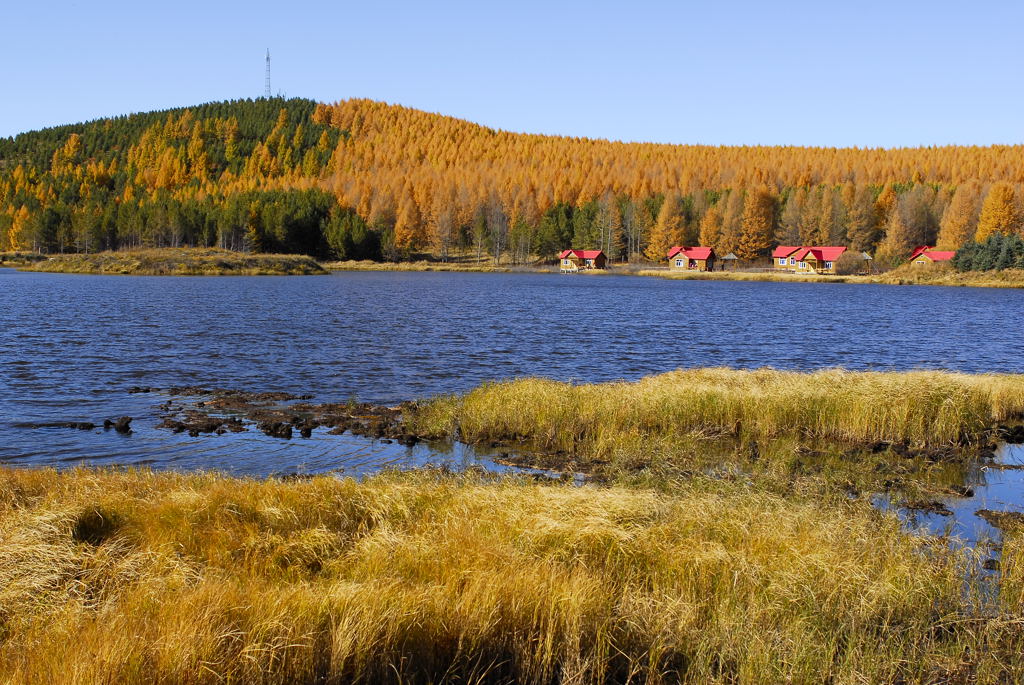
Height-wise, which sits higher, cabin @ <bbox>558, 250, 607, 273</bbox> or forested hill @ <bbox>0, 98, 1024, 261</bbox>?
forested hill @ <bbox>0, 98, 1024, 261</bbox>

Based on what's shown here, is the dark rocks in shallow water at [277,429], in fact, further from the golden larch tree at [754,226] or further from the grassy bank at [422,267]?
the golden larch tree at [754,226]

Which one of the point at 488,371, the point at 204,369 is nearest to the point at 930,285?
→ the point at 488,371

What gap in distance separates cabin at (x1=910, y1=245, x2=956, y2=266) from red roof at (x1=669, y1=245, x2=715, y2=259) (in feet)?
108

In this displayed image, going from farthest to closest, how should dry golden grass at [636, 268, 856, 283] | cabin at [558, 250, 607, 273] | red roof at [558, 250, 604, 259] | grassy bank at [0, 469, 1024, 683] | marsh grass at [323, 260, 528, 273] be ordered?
1. red roof at [558, 250, 604, 259]
2. cabin at [558, 250, 607, 273]
3. marsh grass at [323, 260, 528, 273]
4. dry golden grass at [636, 268, 856, 283]
5. grassy bank at [0, 469, 1024, 683]

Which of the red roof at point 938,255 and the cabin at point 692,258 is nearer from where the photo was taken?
the red roof at point 938,255

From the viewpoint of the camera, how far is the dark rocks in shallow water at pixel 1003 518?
11.8m

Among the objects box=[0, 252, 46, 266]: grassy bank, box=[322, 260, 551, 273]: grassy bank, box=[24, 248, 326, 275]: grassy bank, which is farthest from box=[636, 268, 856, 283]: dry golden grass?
box=[0, 252, 46, 266]: grassy bank

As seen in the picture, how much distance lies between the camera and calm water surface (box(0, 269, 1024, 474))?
1705cm

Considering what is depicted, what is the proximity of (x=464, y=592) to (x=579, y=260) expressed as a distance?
446ft

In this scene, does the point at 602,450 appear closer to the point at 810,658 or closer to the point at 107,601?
the point at 810,658

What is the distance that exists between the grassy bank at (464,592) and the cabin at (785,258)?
131710mm

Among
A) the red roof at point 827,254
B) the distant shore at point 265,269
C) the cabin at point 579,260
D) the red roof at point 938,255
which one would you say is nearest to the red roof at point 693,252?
the distant shore at point 265,269

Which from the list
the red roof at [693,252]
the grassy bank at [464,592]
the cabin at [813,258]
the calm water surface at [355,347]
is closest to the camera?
the grassy bank at [464,592]

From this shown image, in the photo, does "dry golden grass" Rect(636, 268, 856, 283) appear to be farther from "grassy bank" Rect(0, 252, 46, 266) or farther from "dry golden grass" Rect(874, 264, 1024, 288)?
"grassy bank" Rect(0, 252, 46, 266)
